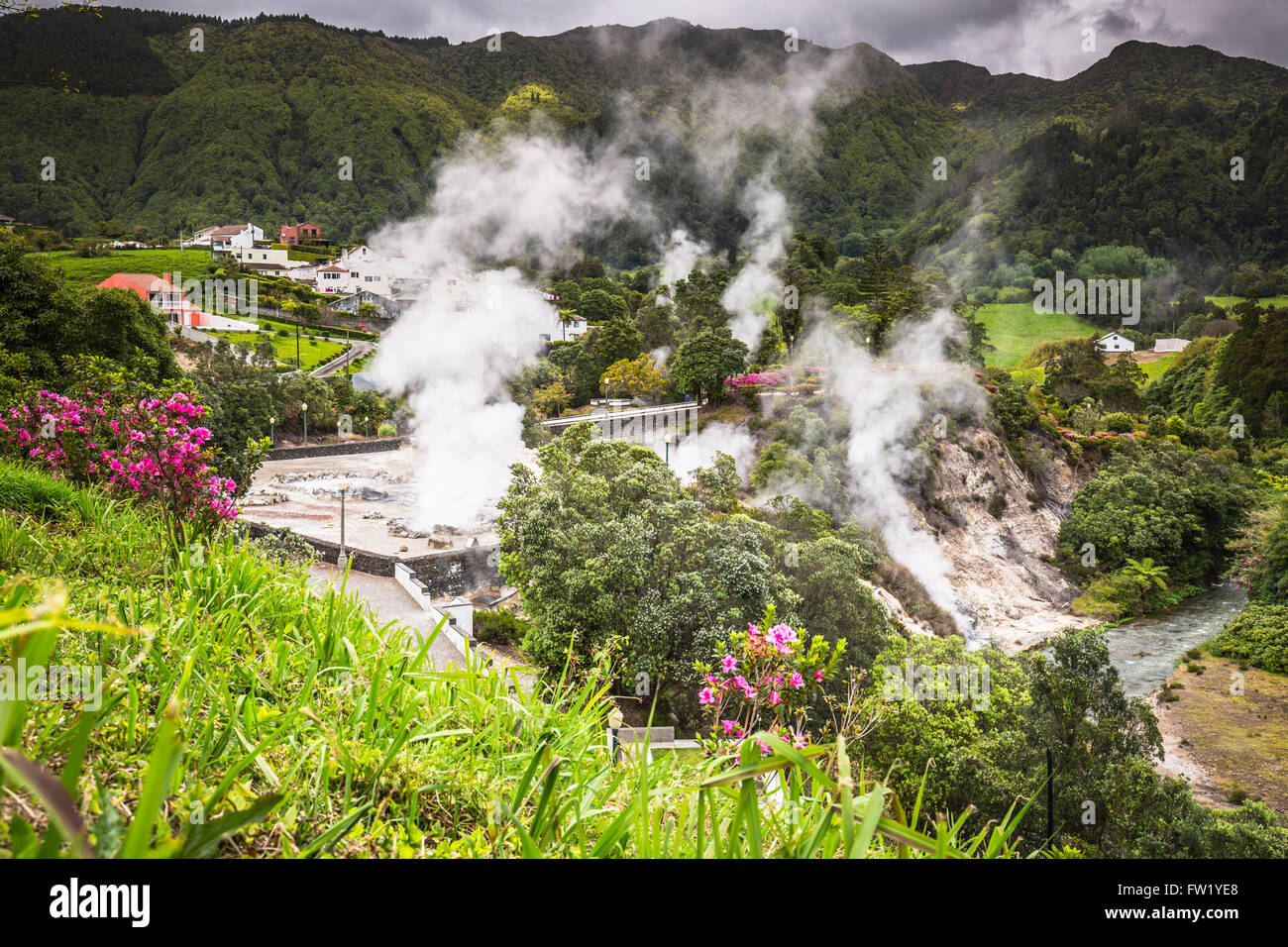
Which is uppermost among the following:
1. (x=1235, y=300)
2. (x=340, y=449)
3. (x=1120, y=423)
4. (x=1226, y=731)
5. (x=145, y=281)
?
(x=1235, y=300)

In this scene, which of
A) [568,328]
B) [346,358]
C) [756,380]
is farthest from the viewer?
[568,328]

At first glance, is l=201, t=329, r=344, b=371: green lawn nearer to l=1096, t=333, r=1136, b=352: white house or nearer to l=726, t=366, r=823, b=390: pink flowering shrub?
l=726, t=366, r=823, b=390: pink flowering shrub

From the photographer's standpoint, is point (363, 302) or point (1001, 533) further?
point (363, 302)

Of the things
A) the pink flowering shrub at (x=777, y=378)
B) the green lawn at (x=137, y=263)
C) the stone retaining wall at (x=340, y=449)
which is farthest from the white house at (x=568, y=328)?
the green lawn at (x=137, y=263)

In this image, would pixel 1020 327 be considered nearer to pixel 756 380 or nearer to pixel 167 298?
pixel 756 380

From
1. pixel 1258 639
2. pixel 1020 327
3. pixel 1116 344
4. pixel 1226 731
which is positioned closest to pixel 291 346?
pixel 1226 731

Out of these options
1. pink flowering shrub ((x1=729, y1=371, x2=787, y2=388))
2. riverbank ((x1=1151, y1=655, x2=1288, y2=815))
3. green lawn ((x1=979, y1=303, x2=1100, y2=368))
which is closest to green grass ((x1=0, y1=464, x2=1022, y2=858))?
riverbank ((x1=1151, y1=655, x2=1288, y2=815))
